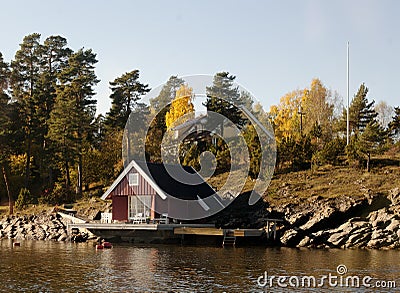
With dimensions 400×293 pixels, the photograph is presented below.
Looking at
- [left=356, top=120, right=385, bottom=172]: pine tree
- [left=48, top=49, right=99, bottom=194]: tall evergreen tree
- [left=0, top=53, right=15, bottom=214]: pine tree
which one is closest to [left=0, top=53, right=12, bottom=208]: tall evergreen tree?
[left=0, top=53, right=15, bottom=214]: pine tree

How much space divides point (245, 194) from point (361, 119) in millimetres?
19018

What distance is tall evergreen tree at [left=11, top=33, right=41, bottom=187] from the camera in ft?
192

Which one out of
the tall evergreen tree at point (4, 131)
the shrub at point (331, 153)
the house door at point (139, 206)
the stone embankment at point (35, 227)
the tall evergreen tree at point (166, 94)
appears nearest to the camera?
the house door at point (139, 206)

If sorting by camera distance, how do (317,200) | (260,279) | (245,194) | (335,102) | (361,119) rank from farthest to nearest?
(335,102) < (361,119) < (245,194) < (317,200) < (260,279)

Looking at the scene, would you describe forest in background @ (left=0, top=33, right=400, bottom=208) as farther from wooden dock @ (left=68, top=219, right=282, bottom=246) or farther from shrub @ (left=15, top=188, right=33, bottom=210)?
wooden dock @ (left=68, top=219, right=282, bottom=246)

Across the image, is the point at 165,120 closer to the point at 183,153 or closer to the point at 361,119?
the point at 183,153

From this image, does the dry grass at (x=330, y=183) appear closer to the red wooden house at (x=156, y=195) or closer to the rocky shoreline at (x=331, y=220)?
the rocky shoreline at (x=331, y=220)

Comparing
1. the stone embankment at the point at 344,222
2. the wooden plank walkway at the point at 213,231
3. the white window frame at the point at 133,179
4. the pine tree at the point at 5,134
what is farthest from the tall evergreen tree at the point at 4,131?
the stone embankment at the point at 344,222

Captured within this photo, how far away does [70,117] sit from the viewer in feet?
187

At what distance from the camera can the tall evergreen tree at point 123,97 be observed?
209 feet

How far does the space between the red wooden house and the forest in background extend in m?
8.07

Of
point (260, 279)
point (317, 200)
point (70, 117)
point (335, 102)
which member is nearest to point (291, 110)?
point (335, 102)

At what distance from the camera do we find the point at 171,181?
143 feet

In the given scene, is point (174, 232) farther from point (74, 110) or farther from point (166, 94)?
point (166, 94)
